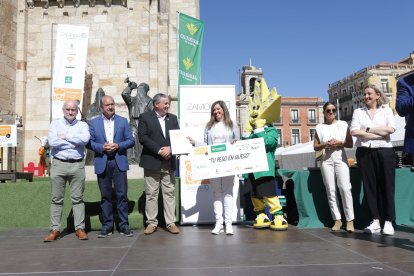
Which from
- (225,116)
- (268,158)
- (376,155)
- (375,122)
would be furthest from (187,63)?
(376,155)

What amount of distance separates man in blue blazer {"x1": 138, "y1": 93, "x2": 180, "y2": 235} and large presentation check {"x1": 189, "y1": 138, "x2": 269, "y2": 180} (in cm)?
41

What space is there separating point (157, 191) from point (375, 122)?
296cm

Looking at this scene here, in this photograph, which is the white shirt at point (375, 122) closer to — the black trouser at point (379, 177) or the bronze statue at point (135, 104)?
the black trouser at point (379, 177)

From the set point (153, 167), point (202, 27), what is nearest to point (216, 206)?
point (153, 167)

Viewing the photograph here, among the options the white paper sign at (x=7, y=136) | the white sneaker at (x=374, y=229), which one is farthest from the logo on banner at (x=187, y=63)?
the white sneaker at (x=374, y=229)

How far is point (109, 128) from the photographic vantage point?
4.96 meters

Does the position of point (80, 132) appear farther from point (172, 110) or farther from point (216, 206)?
point (172, 110)

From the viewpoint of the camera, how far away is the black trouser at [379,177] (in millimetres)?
4578

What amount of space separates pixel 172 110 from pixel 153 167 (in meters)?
9.62

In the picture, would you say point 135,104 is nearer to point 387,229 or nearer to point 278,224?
point 278,224

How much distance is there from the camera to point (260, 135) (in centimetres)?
518

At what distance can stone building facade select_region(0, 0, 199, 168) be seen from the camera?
13.3 metres

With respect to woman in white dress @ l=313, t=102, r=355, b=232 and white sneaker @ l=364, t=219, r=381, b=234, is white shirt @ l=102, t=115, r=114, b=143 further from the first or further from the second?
white sneaker @ l=364, t=219, r=381, b=234

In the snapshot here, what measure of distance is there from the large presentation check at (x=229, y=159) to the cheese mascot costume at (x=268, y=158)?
23cm
